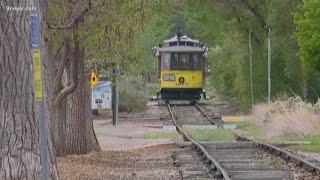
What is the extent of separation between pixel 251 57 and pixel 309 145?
26.2m

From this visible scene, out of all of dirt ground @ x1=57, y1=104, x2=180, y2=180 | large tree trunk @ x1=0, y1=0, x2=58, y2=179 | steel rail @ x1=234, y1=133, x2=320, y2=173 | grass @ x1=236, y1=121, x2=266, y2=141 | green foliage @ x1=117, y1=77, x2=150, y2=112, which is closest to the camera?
large tree trunk @ x1=0, y1=0, x2=58, y2=179

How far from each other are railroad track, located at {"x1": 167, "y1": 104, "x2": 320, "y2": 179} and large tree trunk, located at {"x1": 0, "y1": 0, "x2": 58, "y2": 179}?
→ 317 inches

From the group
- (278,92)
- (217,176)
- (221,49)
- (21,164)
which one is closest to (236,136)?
(217,176)

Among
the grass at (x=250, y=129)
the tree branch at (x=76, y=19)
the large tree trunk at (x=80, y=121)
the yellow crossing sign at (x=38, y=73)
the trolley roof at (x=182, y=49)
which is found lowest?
the grass at (x=250, y=129)

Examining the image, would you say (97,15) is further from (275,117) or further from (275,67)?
(275,67)

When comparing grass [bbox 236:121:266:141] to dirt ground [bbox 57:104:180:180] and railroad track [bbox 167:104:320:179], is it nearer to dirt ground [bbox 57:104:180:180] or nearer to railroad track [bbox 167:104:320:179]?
railroad track [bbox 167:104:320:179]

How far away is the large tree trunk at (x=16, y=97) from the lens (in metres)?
10.4

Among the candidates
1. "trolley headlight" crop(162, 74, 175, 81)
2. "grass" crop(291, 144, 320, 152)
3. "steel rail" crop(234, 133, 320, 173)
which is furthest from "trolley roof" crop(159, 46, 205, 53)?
"grass" crop(291, 144, 320, 152)

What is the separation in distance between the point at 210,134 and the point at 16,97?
2606 cm

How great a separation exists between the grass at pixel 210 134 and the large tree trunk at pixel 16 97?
934 inches

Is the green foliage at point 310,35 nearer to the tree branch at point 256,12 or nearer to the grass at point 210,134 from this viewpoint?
the grass at point 210,134

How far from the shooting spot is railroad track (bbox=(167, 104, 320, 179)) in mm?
19352

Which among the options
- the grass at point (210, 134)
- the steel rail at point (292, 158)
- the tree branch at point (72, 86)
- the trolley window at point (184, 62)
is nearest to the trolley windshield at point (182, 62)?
the trolley window at point (184, 62)

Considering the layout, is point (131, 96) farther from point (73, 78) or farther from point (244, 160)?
point (73, 78)
